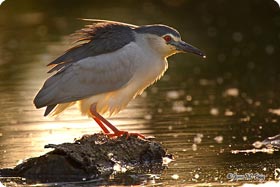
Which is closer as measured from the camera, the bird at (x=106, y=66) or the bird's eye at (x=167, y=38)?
the bird at (x=106, y=66)

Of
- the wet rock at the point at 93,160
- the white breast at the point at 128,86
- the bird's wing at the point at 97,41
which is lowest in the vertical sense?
the wet rock at the point at 93,160

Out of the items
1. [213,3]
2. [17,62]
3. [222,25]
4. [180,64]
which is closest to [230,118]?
[180,64]

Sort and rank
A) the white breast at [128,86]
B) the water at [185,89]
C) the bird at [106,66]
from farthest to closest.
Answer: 1. the white breast at [128,86]
2. the bird at [106,66]
3. the water at [185,89]

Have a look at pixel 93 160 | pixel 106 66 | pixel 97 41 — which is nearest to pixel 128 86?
Result: pixel 106 66

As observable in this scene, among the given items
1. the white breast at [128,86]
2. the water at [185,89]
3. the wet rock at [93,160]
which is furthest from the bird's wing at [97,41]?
the water at [185,89]

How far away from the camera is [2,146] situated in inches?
388

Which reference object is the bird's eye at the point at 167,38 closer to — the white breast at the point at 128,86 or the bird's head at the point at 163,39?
the bird's head at the point at 163,39

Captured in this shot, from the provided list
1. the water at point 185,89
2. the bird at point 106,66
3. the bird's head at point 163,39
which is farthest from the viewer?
the bird's head at point 163,39

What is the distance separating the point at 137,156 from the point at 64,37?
32.8 ft

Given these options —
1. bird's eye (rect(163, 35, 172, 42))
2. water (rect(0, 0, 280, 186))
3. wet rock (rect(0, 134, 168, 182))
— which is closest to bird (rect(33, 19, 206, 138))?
bird's eye (rect(163, 35, 172, 42))

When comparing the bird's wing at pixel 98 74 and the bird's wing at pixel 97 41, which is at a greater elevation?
the bird's wing at pixel 97 41

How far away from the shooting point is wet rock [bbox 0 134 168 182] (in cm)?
862

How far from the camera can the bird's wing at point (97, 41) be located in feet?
31.2

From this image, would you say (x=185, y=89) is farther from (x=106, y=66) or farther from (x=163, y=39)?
(x=106, y=66)
